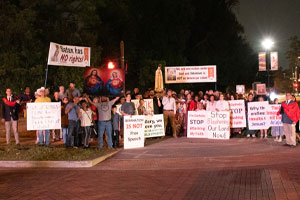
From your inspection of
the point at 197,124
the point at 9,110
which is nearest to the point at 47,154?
the point at 9,110

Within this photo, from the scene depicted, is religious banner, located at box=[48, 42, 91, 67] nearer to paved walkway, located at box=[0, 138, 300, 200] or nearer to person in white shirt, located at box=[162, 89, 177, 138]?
person in white shirt, located at box=[162, 89, 177, 138]

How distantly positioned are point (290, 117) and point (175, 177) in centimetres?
637

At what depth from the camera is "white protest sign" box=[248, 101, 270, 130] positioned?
17891mm

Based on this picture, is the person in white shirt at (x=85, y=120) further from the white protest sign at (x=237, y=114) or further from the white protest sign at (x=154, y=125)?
the white protest sign at (x=237, y=114)

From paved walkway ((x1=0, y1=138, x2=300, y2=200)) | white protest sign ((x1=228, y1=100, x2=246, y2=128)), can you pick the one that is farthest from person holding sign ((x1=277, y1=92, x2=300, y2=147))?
white protest sign ((x1=228, y1=100, x2=246, y2=128))

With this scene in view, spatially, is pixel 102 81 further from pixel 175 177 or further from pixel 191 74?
pixel 175 177

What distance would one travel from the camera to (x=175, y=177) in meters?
Result: 10.2

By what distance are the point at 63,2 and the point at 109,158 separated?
2335 cm

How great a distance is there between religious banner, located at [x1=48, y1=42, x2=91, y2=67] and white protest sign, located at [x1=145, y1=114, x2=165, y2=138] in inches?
170

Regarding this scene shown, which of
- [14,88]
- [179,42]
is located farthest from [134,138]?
[179,42]

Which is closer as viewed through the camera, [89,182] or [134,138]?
[89,182]

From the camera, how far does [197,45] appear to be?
2223 inches

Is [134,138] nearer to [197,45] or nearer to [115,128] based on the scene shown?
[115,128]

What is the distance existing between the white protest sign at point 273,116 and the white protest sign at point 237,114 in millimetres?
1112
